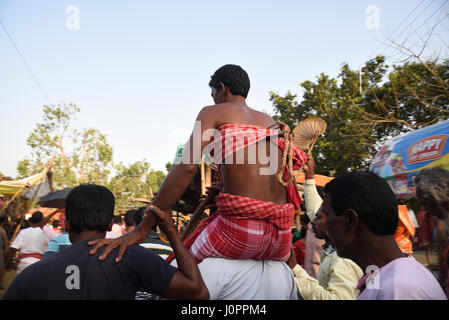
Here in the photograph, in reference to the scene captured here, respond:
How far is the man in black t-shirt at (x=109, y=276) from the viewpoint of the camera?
1523mm

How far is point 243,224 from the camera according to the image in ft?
6.22

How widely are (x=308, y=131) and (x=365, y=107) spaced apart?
12854 mm

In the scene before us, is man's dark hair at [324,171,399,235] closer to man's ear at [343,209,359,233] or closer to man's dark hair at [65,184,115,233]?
man's ear at [343,209,359,233]

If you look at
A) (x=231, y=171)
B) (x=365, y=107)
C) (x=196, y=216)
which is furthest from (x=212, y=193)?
(x=365, y=107)

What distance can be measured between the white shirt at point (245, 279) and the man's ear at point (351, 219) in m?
0.75

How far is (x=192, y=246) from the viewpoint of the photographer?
2076mm

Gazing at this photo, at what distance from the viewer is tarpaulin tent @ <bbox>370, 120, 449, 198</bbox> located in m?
5.34

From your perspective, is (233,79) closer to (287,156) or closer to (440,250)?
(287,156)

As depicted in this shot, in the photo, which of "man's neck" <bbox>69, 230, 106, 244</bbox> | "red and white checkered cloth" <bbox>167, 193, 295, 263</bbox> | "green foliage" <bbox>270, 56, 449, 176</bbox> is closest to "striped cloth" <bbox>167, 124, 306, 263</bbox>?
"red and white checkered cloth" <bbox>167, 193, 295, 263</bbox>

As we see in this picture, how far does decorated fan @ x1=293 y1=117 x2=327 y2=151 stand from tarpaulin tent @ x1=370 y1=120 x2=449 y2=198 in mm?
2992

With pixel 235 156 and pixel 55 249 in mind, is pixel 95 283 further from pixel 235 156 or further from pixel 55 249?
pixel 55 249

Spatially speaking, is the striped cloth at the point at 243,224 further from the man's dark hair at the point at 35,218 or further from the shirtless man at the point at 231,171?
the man's dark hair at the point at 35,218
